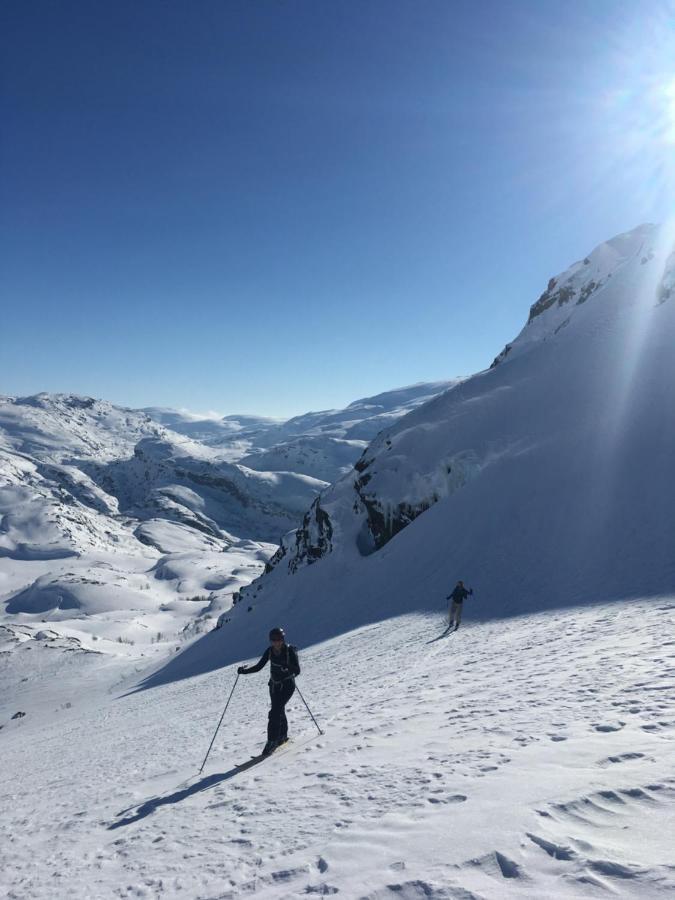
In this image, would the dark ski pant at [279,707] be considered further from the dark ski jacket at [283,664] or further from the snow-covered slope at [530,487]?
the snow-covered slope at [530,487]

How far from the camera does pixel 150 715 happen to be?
19.9 meters

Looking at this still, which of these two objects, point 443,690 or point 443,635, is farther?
point 443,635

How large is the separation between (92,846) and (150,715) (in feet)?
49.4

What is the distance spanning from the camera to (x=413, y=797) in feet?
18.1

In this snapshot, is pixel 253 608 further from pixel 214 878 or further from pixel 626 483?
pixel 214 878

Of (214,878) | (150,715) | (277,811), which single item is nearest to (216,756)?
(277,811)

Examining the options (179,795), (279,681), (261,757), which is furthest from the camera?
(279,681)

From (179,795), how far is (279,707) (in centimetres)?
199

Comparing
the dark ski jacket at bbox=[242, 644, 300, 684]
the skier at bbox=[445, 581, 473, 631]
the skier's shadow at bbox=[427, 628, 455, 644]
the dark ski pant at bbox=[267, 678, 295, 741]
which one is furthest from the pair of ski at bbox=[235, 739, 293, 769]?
the skier at bbox=[445, 581, 473, 631]

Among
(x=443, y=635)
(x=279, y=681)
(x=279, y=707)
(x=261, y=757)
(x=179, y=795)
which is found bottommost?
(x=179, y=795)

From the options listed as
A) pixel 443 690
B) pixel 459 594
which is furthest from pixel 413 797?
pixel 459 594

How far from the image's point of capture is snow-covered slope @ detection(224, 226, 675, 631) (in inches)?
828

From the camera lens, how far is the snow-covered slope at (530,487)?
828 inches

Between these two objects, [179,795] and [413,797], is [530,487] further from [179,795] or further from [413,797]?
[413,797]
